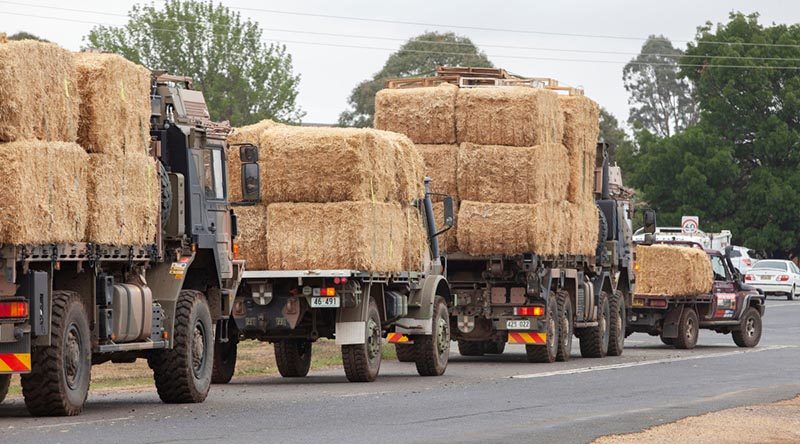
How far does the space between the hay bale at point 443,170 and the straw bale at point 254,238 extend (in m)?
4.98

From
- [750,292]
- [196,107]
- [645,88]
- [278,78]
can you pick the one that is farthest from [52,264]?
[645,88]

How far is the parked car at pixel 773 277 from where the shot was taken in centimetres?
6650

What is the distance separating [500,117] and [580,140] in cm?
293

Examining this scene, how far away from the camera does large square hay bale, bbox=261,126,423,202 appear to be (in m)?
22.0

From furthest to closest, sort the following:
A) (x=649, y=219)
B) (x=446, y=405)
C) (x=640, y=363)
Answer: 1. (x=649, y=219)
2. (x=640, y=363)
3. (x=446, y=405)

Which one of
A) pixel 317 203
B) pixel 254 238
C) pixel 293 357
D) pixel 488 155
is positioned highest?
pixel 488 155

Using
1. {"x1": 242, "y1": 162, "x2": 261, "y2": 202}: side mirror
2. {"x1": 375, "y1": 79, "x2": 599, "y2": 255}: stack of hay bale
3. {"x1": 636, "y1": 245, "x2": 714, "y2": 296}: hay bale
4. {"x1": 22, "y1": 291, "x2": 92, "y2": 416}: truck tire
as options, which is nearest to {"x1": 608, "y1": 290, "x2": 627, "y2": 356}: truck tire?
{"x1": 636, "y1": 245, "x2": 714, "y2": 296}: hay bale

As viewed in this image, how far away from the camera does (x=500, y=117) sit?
26875 millimetres

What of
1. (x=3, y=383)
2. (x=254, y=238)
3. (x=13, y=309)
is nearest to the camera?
(x=13, y=309)

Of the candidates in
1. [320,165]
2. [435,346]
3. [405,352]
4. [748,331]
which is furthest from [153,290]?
[748,331]

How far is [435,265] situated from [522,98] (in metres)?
3.06

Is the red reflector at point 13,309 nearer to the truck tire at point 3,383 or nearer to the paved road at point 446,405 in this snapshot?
→ the paved road at point 446,405

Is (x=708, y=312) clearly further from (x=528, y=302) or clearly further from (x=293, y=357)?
(x=293, y=357)

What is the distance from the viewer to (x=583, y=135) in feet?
97.1
